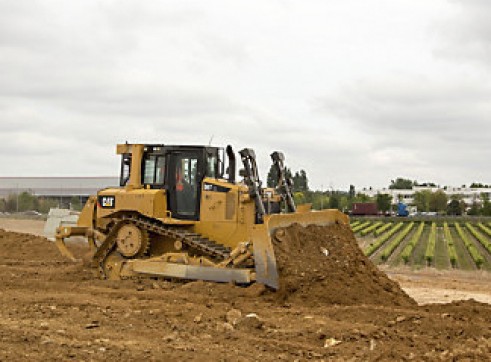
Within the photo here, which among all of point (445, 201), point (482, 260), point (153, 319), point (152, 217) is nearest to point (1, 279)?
point (152, 217)

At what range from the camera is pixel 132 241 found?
1409cm

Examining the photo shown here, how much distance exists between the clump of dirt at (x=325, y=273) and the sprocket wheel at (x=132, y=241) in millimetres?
3310

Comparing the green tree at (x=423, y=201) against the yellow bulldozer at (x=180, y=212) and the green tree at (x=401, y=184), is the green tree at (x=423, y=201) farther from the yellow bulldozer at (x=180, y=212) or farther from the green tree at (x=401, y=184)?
the yellow bulldozer at (x=180, y=212)

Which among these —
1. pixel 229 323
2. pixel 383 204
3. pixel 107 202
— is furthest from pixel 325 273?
pixel 383 204

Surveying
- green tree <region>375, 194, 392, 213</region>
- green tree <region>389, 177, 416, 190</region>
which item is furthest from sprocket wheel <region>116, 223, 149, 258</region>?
green tree <region>389, 177, 416, 190</region>

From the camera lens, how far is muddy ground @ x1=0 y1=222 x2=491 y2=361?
26.4 feet

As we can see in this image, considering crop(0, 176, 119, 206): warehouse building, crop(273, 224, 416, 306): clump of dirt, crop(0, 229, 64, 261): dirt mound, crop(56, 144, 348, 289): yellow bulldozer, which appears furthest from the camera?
crop(0, 176, 119, 206): warehouse building

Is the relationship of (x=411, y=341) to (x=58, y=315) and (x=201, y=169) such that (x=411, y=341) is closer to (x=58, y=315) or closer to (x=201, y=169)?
(x=58, y=315)

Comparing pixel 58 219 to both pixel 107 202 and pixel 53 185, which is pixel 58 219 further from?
pixel 53 185

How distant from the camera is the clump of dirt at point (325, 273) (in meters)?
11.5

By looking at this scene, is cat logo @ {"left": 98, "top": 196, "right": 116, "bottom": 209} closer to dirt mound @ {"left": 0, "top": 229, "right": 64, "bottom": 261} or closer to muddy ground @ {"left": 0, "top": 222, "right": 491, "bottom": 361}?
muddy ground @ {"left": 0, "top": 222, "right": 491, "bottom": 361}

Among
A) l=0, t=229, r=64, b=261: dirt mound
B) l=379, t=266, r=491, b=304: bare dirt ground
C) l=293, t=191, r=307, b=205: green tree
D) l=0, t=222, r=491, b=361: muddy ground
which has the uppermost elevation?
l=293, t=191, r=307, b=205: green tree

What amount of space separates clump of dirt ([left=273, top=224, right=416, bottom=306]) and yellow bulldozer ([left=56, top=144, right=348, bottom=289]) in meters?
0.48

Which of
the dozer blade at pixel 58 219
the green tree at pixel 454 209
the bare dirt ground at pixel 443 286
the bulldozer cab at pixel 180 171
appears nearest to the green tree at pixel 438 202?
the green tree at pixel 454 209
